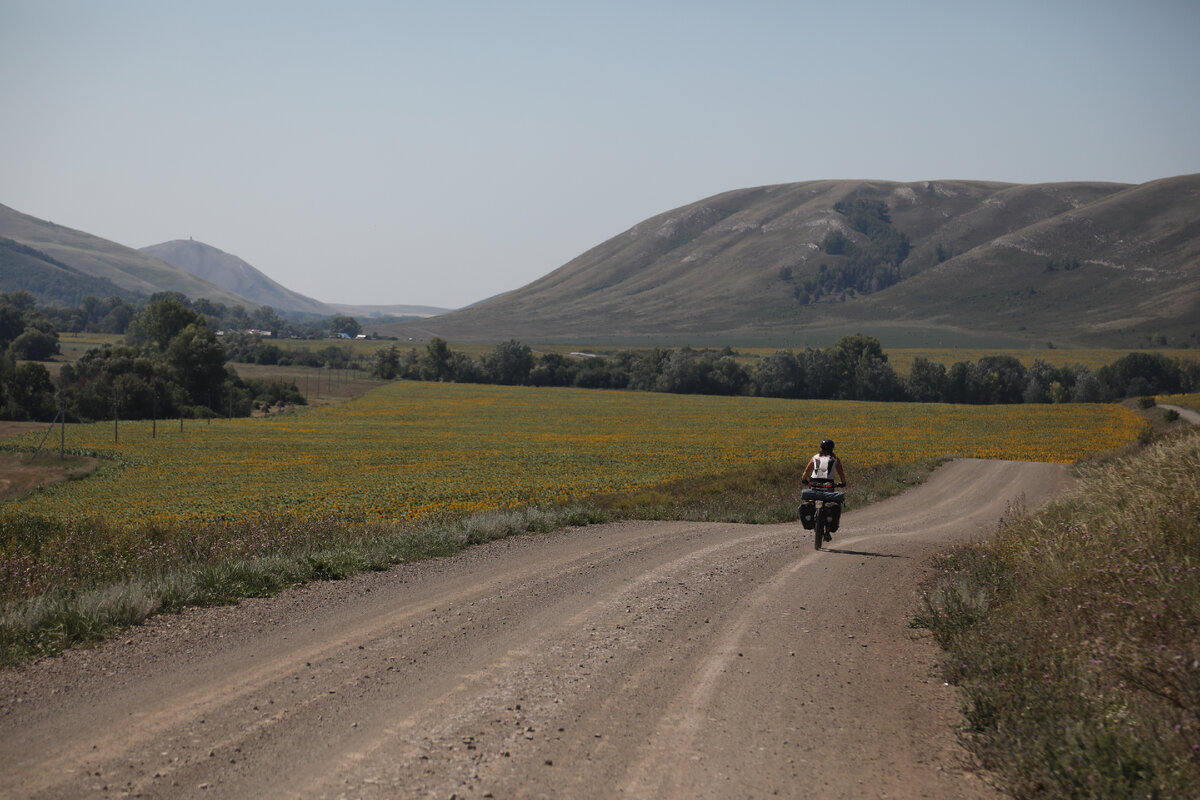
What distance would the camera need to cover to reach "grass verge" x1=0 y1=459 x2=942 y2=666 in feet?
30.3

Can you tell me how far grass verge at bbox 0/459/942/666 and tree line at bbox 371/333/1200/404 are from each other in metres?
95.2

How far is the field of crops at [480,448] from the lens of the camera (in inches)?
1359

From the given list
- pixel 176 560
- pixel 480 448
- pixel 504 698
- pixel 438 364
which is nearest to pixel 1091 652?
pixel 504 698

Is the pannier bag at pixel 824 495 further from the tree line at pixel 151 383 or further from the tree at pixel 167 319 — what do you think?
the tree at pixel 167 319

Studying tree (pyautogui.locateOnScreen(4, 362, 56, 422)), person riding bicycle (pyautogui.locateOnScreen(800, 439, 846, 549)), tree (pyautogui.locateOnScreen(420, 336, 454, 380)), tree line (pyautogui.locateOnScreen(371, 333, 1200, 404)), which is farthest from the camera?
tree (pyautogui.locateOnScreen(420, 336, 454, 380))

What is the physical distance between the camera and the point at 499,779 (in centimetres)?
599

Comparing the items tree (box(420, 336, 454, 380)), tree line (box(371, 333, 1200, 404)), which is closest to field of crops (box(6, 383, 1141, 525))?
tree line (box(371, 333, 1200, 404))

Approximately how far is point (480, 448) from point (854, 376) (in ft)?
235

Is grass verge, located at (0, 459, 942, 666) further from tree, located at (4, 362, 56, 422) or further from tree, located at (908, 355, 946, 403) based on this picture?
tree, located at (908, 355, 946, 403)

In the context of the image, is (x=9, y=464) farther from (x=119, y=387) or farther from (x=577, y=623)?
(x=577, y=623)

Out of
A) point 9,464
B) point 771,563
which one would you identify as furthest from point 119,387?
point 771,563

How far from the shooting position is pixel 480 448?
187 feet

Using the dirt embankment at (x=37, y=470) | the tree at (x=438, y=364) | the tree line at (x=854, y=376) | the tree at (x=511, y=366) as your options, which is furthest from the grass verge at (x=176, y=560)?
the tree at (x=438, y=364)

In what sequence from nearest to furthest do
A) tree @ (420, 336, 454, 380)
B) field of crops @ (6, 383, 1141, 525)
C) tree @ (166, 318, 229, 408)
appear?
field of crops @ (6, 383, 1141, 525)
tree @ (166, 318, 229, 408)
tree @ (420, 336, 454, 380)
